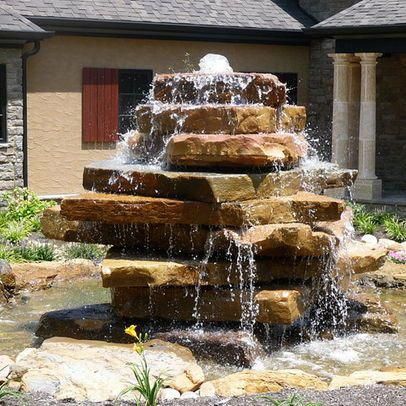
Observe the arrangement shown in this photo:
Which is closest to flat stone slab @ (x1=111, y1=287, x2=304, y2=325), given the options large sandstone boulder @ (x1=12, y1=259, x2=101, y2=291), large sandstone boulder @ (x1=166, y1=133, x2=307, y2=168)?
large sandstone boulder @ (x1=166, y1=133, x2=307, y2=168)

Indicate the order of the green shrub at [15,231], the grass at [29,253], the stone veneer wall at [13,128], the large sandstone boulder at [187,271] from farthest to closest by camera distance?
the stone veneer wall at [13,128], the green shrub at [15,231], the grass at [29,253], the large sandstone boulder at [187,271]

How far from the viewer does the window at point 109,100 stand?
1845cm

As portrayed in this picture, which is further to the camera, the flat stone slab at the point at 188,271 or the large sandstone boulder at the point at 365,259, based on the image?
the large sandstone boulder at the point at 365,259

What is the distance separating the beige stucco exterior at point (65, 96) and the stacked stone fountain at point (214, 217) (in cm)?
837

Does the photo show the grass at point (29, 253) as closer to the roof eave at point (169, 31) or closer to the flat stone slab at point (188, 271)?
the flat stone slab at point (188, 271)

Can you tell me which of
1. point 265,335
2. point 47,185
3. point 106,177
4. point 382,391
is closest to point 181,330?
point 265,335

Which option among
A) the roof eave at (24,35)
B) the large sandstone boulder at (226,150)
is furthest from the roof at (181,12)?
the large sandstone boulder at (226,150)

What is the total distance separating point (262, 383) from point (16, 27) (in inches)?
426

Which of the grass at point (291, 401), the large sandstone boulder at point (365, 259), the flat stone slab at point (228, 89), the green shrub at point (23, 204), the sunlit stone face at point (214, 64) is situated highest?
the sunlit stone face at point (214, 64)

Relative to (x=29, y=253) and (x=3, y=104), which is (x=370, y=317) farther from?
(x=3, y=104)

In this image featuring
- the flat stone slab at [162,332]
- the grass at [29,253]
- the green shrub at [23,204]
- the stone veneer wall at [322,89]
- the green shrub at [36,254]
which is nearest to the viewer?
the flat stone slab at [162,332]

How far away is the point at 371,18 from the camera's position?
18125 mm

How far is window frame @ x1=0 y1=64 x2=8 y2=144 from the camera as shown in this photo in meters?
17.0

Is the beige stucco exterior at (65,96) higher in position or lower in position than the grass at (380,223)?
higher
